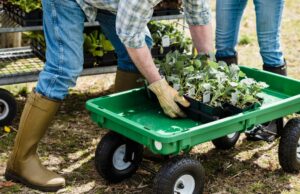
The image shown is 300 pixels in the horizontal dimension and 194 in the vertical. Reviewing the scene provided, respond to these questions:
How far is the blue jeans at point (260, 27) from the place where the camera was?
3.45 m

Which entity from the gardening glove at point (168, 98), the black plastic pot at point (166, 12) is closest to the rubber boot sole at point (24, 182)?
the gardening glove at point (168, 98)

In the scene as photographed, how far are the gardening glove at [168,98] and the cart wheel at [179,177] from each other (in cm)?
30

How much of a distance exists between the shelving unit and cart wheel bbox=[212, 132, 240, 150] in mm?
1048

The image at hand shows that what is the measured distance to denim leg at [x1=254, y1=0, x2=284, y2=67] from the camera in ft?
11.3

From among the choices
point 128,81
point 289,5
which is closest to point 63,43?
point 128,81

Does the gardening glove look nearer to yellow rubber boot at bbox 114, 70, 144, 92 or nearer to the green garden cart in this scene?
the green garden cart

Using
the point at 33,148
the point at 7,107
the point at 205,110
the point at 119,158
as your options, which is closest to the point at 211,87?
the point at 205,110

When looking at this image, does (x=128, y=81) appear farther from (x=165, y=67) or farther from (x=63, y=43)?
(x=63, y=43)

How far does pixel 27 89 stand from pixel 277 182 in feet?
7.14

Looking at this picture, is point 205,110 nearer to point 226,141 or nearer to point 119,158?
point 119,158

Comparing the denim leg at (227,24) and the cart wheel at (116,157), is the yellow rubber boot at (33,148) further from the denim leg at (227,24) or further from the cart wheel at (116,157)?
the denim leg at (227,24)

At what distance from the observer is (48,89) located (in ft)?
9.73

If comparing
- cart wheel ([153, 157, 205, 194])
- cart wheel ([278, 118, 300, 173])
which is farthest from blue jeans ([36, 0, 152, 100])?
cart wheel ([278, 118, 300, 173])

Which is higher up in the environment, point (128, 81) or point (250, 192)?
point (128, 81)
